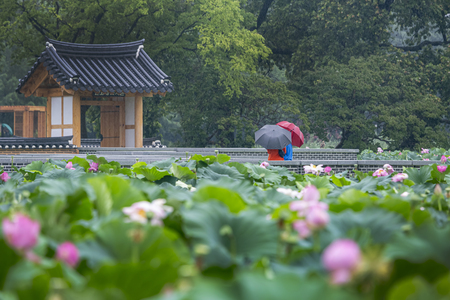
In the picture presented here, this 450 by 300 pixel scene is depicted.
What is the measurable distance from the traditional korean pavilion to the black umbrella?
594 centimetres

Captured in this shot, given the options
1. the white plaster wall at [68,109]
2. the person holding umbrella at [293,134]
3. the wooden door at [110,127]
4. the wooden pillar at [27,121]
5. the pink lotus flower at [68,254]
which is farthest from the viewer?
the wooden pillar at [27,121]

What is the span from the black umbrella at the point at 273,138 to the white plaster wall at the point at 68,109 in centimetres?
713

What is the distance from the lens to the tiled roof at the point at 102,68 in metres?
12.5

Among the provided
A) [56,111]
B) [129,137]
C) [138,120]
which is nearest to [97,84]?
[56,111]

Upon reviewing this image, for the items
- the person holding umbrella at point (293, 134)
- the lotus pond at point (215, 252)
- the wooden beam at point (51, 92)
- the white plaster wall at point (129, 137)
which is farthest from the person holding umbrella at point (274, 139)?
the wooden beam at point (51, 92)

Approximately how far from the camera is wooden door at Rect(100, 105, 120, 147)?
1494 cm

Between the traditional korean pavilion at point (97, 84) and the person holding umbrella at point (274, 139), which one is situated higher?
the traditional korean pavilion at point (97, 84)

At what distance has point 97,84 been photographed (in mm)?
12727

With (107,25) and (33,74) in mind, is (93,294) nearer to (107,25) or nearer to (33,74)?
(33,74)

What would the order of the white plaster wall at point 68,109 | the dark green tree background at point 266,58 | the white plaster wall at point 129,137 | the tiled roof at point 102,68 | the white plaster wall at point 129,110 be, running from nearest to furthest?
1. the tiled roof at point 102,68
2. the white plaster wall at point 68,109
3. the white plaster wall at point 129,110
4. the white plaster wall at point 129,137
5. the dark green tree background at point 266,58

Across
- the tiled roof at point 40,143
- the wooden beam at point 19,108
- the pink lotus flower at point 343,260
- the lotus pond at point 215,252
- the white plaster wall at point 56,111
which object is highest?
the wooden beam at point 19,108

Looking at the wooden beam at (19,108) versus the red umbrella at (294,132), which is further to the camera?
the wooden beam at (19,108)

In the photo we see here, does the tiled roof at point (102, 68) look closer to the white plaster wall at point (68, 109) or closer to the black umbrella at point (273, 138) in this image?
the white plaster wall at point (68, 109)

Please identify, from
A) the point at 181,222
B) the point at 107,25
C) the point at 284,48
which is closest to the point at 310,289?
the point at 181,222
